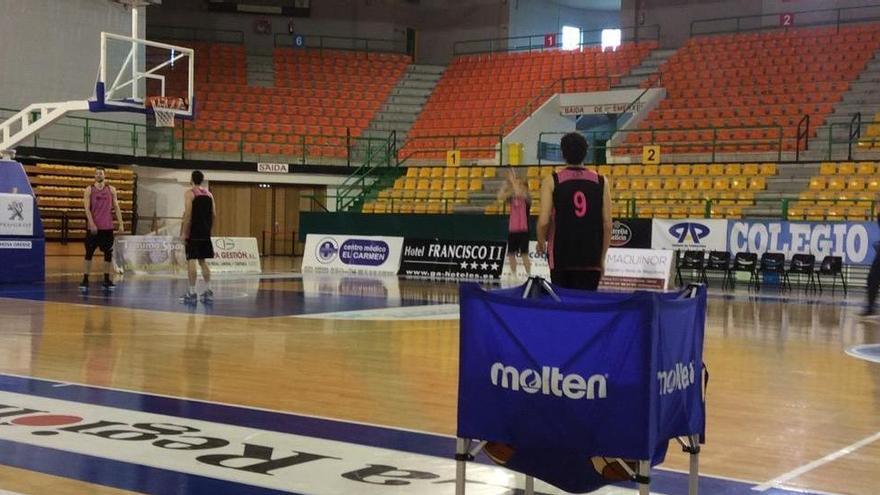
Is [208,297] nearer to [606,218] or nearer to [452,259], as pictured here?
[452,259]

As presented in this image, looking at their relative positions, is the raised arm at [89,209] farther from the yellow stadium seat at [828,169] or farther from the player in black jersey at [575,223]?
the yellow stadium seat at [828,169]

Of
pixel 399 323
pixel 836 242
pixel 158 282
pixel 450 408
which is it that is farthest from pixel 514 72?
pixel 450 408

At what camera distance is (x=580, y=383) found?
11.2ft

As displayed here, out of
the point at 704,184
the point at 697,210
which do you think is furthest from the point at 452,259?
the point at 704,184

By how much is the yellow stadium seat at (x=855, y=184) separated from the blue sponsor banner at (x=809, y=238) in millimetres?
2482

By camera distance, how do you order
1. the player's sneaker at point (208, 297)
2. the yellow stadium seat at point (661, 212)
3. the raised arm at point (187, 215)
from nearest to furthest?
1. the raised arm at point (187, 215)
2. the player's sneaker at point (208, 297)
3. the yellow stadium seat at point (661, 212)

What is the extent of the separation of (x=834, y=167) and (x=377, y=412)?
785 inches

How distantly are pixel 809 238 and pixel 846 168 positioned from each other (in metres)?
3.86

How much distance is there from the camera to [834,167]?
76.8ft

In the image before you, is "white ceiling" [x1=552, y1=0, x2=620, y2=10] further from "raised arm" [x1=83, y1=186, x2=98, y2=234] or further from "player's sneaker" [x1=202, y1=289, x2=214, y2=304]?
"player's sneaker" [x1=202, y1=289, x2=214, y2=304]

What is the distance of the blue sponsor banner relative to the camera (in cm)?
1966

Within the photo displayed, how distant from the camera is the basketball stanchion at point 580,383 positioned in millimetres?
3322

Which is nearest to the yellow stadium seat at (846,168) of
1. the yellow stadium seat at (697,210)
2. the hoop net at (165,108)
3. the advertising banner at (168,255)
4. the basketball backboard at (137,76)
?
the yellow stadium seat at (697,210)

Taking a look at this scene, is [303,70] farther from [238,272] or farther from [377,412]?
[377,412]
